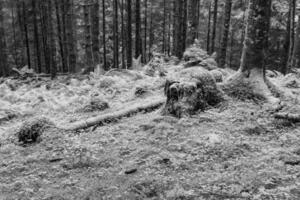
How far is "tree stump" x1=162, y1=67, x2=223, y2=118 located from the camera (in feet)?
26.2

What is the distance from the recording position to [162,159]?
20.2 ft

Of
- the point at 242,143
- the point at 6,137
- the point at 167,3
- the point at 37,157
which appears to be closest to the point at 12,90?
the point at 6,137

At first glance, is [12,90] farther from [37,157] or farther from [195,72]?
[195,72]

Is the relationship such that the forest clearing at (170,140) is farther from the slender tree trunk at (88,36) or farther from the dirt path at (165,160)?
the slender tree trunk at (88,36)

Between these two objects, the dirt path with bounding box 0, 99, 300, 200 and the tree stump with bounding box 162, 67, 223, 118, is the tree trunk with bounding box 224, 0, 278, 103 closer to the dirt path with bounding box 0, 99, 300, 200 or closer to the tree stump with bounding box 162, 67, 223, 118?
the dirt path with bounding box 0, 99, 300, 200

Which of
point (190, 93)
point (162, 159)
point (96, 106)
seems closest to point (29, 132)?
point (96, 106)

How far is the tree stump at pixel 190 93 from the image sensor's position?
7.98 metres

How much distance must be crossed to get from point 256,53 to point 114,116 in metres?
4.35

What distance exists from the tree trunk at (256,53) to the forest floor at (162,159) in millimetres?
566

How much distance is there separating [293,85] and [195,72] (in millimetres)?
4306

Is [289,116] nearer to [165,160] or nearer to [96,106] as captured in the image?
[165,160]

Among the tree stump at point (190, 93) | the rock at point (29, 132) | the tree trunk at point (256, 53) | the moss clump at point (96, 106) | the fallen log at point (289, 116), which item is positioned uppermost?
the tree trunk at point (256, 53)

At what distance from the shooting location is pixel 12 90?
1527 centimetres

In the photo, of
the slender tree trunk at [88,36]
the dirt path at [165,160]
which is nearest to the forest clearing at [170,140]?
the dirt path at [165,160]
